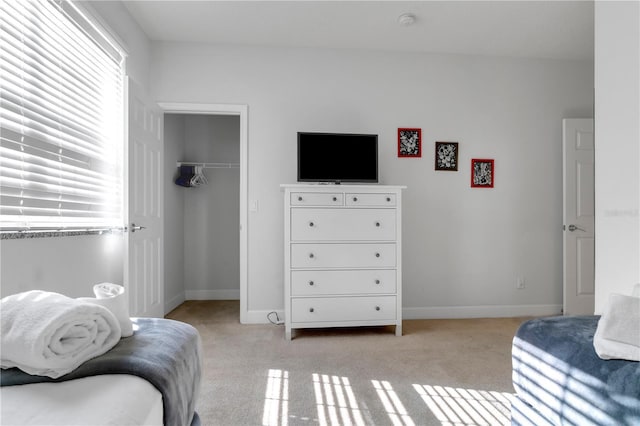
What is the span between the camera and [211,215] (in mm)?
4484

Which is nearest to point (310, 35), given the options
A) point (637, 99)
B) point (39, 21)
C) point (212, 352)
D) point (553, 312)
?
point (39, 21)

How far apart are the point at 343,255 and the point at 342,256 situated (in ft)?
0.04

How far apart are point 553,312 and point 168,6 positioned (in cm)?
441

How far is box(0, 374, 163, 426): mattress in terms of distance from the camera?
0.66 meters

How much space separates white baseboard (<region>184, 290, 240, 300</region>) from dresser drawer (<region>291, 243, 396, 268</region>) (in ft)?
6.19

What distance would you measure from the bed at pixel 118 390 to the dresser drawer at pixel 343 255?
1.83 m

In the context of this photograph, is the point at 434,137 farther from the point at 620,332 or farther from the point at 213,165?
the point at 620,332

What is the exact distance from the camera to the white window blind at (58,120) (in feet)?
5.42

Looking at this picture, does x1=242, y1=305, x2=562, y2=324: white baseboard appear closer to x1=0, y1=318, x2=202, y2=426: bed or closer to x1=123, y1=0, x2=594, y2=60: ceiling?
x1=123, y1=0, x2=594, y2=60: ceiling

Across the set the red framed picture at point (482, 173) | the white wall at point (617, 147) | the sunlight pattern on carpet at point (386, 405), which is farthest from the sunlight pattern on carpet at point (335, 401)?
the red framed picture at point (482, 173)

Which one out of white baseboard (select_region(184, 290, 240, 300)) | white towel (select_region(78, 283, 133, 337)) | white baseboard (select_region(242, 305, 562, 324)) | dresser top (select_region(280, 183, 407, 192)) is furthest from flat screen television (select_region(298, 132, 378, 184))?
white towel (select_region(78, 283, 133, 337))

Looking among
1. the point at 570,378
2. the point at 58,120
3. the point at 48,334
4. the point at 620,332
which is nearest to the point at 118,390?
the point at 48,334

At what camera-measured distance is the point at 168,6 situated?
9.23 feet

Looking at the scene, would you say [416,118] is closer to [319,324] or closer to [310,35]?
[310,35]
